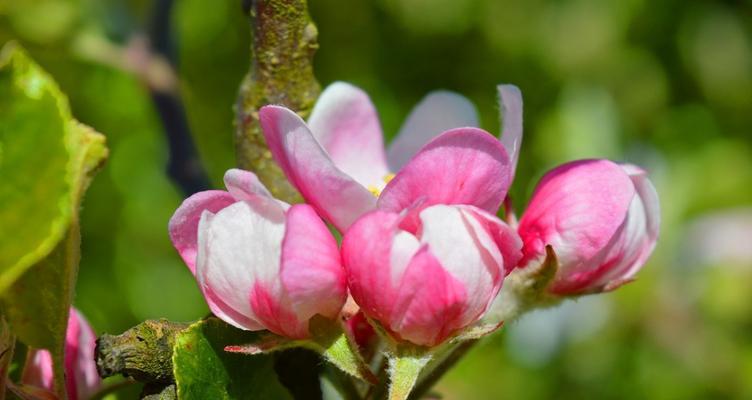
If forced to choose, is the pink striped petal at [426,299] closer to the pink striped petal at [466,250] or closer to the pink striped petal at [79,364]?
the pink striped petal at [466,250]

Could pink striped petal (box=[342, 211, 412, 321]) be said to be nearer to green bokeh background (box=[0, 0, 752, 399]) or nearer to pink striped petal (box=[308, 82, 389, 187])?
pink striped petal (box=[308, 82, 389, 187])

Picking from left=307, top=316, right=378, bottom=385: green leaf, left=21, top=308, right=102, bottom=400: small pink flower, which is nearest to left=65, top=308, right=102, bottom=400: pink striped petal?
left=21, top=308, right=102, bottom=400: small pink flower

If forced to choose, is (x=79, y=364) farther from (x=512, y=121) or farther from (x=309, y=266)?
(x=512, y=121)

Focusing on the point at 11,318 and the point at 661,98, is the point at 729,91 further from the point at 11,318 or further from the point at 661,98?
the point at 11,318

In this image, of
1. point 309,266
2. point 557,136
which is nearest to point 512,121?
point 309,266

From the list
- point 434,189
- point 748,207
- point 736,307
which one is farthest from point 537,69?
point 434,189

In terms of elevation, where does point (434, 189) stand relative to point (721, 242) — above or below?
above

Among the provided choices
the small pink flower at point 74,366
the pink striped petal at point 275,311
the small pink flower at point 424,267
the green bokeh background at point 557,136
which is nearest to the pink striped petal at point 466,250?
the small pink flower at point 424,267
